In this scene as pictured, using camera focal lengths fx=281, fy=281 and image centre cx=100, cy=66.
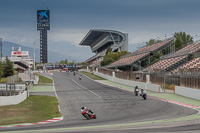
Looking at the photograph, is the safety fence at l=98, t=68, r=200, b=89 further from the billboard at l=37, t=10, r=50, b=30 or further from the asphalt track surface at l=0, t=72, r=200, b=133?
the billboard at l=37, t=10, r=50, b=30

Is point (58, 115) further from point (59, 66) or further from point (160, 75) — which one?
point (59, 66)

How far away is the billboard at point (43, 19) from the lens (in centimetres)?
13400

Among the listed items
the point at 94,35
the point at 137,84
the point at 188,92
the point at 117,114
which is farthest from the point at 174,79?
the point at 94,35

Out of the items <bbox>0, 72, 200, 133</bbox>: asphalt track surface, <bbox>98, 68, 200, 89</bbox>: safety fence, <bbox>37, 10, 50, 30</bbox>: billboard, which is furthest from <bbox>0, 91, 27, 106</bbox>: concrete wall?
<bbox>37, 10, 50, 30</bbox>: billboard

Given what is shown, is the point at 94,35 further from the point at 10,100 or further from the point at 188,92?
the point at 10,100

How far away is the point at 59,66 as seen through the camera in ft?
509

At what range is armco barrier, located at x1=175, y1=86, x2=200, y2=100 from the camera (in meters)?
29.6

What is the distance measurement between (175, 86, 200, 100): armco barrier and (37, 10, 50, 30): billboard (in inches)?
4285

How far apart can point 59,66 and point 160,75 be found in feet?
387

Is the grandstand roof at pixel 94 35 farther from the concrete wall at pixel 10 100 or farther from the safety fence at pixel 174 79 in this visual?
the concrete wall at pixel 10 100

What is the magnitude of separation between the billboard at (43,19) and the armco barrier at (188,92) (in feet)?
357

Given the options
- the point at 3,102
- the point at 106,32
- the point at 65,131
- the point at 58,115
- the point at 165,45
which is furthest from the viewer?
the point at 106,32

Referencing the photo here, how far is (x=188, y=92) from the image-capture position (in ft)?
104

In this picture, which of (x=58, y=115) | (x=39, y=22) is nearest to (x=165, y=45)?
(x=58, y=115)
